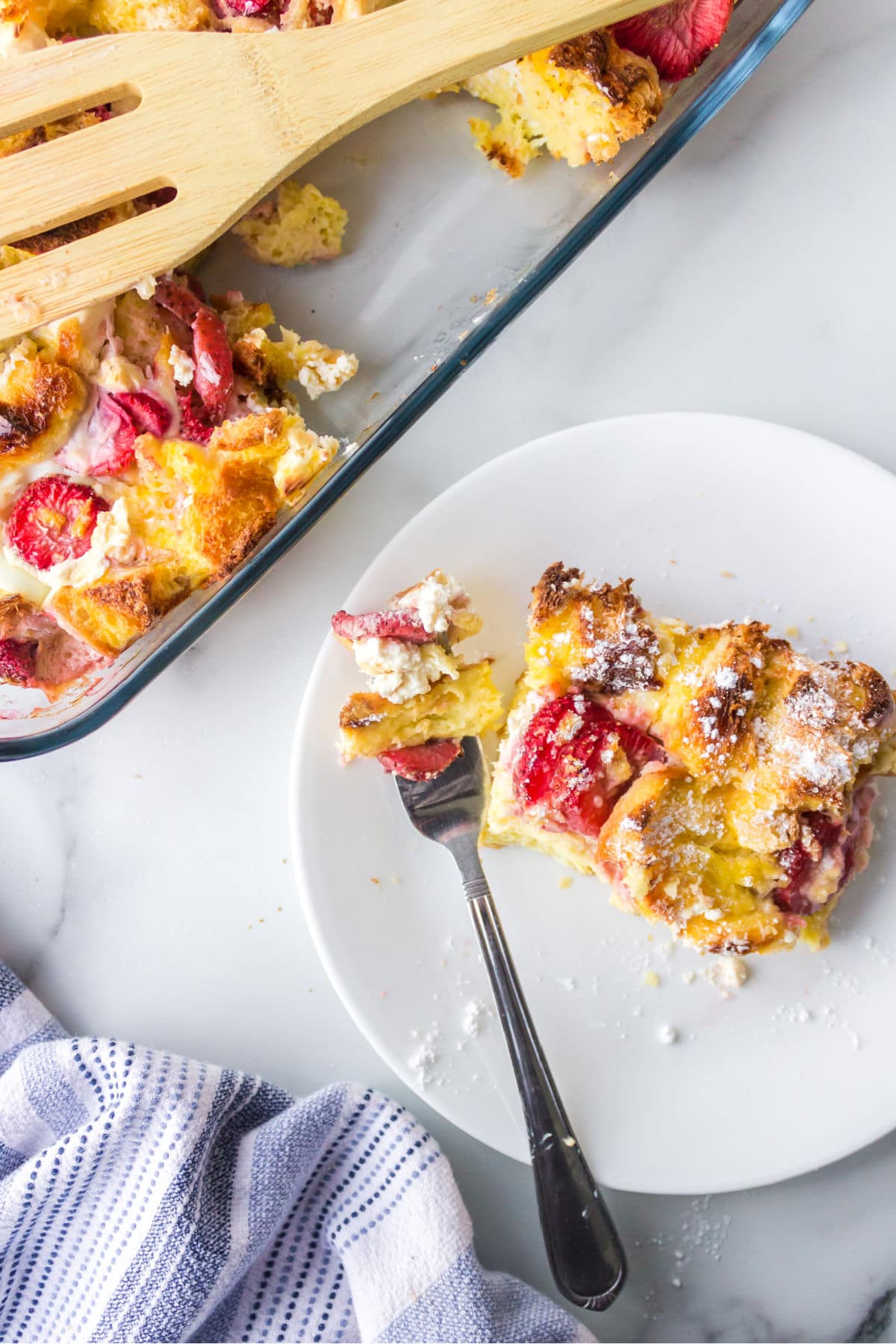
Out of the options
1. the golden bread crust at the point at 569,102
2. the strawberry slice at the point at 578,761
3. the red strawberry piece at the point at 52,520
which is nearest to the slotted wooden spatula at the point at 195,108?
the golden bread crust at the point at 569,102

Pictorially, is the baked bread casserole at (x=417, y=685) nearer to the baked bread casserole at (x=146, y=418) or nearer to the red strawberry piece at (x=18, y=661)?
the baked bread casserole at (x=146, y=418)

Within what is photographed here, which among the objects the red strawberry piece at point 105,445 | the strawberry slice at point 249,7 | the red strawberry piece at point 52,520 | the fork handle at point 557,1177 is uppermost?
the strawberry slice at point 249,7

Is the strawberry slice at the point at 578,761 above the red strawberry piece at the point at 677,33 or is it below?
below

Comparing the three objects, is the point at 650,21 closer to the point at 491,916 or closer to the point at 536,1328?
the point at 491,916

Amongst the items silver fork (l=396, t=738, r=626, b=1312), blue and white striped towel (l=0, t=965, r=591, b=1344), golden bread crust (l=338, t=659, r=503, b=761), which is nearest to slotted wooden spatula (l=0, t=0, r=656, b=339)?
golden bread crust (l=338, t=659, r=503, b=761)

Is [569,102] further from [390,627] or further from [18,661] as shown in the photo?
[18,661]

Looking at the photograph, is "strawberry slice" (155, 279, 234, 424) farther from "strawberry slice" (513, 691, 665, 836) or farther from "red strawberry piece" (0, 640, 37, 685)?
"strawberry slice" (513, 691, 665, 836)

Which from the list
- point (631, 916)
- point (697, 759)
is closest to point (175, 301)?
point (697, 759)
